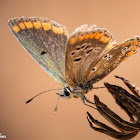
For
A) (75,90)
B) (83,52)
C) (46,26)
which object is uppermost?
(46,26)

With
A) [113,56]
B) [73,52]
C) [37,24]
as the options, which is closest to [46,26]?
[37,24]

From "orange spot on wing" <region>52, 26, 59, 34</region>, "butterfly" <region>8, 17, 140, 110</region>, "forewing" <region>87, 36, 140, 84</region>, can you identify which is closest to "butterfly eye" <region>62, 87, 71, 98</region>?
"butterfly" <region>8, 17, 140, 110</region>

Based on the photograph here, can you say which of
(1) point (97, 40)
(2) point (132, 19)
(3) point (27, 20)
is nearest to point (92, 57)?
(1) point (97, 40)

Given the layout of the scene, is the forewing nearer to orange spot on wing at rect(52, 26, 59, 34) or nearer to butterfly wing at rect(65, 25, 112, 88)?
butterfly wing at rect(65, 25, 112, 88)

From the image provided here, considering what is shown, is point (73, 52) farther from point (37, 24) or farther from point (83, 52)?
point (37, 24)

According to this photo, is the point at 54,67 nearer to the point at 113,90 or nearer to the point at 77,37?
the point at 77,37

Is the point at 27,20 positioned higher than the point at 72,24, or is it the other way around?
the point at 27,20

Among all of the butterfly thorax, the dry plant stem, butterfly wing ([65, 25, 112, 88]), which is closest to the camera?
the dry plant stem
